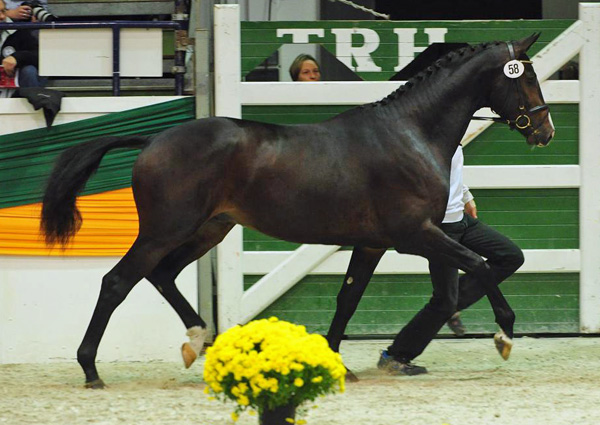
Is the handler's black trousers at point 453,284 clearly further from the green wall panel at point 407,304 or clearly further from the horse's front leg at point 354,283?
the green wall panel at point 407,304

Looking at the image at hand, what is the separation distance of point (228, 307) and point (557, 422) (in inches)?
114

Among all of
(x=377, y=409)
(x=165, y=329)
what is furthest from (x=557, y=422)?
(x=165, y=329)

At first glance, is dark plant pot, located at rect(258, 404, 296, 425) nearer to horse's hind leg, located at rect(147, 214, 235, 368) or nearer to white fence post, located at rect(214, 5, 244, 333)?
horse's hind leg, located at rect(147, 214, 235, 368)

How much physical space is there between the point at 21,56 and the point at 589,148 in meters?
4.08

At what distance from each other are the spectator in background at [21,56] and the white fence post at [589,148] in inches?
152

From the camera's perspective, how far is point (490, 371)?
21.4 feet

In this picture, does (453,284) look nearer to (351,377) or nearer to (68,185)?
(351,377)

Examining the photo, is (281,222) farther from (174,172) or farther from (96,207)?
(96,207)

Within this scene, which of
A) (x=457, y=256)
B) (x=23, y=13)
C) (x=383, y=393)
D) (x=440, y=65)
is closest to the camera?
(x=383, y=393)

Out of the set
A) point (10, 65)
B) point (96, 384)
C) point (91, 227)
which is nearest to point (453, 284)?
point (96, 384)

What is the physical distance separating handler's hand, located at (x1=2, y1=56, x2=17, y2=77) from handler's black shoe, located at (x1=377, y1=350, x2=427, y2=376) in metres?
3.22

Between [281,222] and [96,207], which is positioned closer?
[281,222]

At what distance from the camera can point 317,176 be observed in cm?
605

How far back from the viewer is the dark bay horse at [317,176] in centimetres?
598
